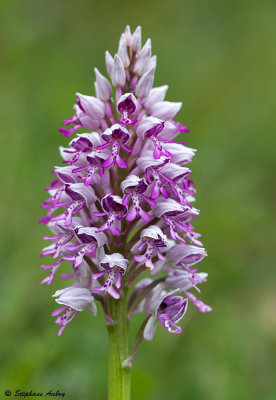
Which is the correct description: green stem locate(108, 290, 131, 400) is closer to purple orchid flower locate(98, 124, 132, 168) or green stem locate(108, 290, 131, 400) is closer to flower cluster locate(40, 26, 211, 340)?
flower cluster locate(40, 26, 211, 340)

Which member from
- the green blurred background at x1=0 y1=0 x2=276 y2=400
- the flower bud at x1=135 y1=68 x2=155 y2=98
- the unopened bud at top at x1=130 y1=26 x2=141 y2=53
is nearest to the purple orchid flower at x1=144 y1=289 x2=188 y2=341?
the green blurred background at x1=0 y1=0 x2=276 y2=400

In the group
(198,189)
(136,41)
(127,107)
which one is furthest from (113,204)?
(198,189)

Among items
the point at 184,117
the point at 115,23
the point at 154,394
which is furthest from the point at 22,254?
the point at 115,23

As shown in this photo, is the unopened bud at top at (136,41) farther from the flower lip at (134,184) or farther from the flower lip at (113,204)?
the flower lip at (113,204)

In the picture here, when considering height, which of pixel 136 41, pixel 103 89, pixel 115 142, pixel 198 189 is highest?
pixel 136 41

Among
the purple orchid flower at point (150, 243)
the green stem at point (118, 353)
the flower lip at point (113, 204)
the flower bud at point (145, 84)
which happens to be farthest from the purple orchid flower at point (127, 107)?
the green stem at point (118, 353)

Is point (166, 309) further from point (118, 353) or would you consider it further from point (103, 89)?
point (103, 89)
